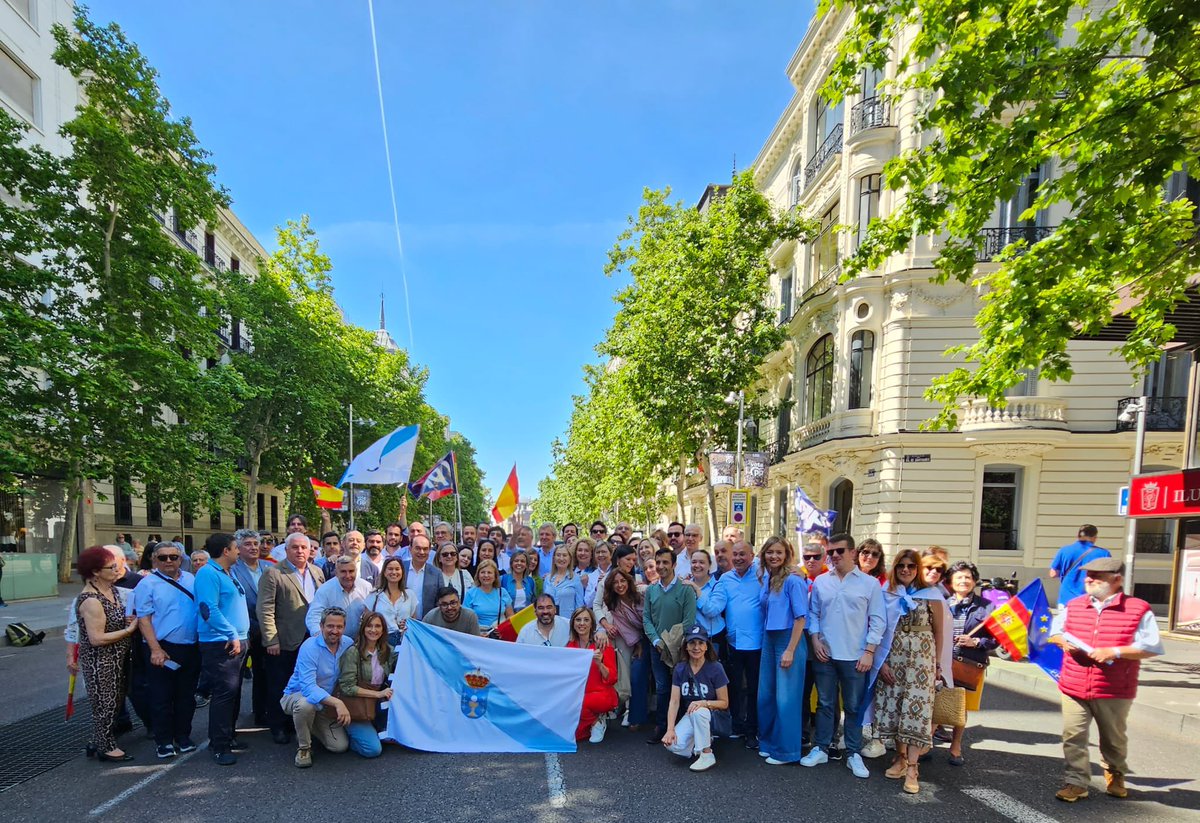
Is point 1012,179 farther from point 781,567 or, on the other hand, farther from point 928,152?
point 781,567

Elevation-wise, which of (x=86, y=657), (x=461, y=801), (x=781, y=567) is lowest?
(x=461, y=801)

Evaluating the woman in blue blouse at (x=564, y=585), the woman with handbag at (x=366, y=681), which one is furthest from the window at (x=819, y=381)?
the woman with handbag at (x=366, y=681)

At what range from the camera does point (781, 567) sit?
553cm

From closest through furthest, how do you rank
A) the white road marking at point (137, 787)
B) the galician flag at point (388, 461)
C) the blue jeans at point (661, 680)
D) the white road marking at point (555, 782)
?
the white road marking at point (137, 787) < the white road marking at point (555, 782) < the blue jeans at point (661, 680) < the galician flag at point (388, 461)

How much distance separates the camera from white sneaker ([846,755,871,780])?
5.10m

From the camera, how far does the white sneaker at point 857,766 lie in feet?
16.7

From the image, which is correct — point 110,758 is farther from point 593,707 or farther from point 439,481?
point 439,481

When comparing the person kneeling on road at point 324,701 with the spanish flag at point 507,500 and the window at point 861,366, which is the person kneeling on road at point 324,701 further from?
the window at point 861,366

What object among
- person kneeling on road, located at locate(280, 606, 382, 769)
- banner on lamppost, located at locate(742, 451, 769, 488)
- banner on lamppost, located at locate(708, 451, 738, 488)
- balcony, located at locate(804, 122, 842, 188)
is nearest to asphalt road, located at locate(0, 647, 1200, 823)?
person kneeling on road, located at locate(280, 606, 382, 769)

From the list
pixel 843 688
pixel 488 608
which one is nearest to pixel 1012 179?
pixel 843 688

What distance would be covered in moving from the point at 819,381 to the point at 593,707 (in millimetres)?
18825

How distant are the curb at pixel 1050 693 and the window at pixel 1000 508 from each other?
33.4 ft

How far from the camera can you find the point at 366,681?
547 centimetres

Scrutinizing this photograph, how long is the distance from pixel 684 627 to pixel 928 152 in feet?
19.8
